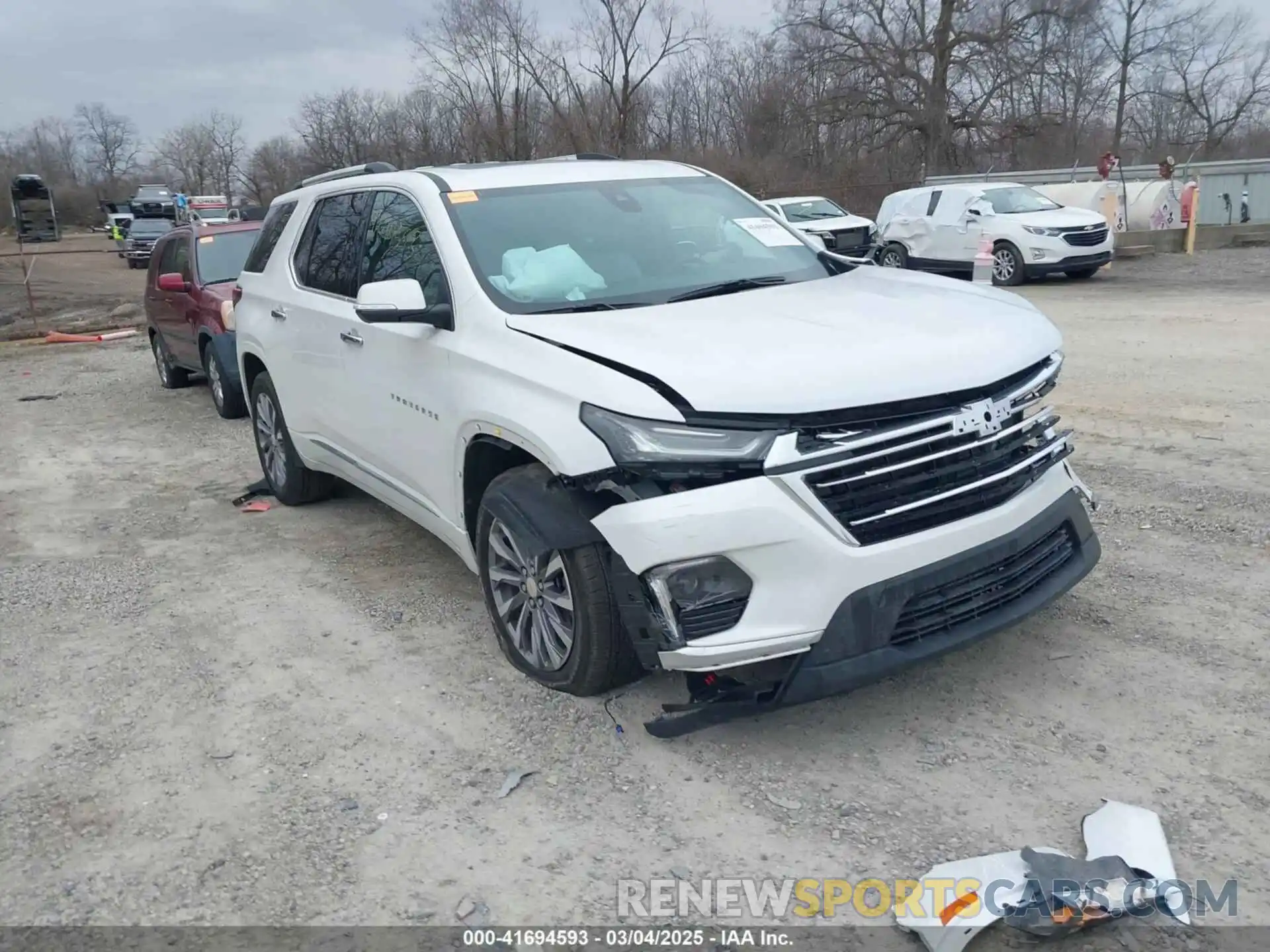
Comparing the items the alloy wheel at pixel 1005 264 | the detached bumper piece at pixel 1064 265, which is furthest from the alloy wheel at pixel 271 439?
the detached bumper piece at pixel 1064 265

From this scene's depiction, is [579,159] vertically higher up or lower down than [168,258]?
higher up

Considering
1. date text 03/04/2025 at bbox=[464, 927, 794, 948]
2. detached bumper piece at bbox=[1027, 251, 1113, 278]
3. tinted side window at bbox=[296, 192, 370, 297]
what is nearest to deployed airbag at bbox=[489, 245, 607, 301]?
tinted side window at bbox=[296, 192, 370, 297]

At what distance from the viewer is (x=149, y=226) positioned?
126 ft

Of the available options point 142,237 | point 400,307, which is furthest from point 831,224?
point 142,237

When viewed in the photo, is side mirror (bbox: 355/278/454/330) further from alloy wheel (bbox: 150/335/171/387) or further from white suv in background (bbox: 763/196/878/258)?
white suv in background (bbox: 763/196/878/258)

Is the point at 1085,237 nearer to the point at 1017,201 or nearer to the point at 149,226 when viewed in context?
the point at 1017,201

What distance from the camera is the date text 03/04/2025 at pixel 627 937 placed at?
2697 mm

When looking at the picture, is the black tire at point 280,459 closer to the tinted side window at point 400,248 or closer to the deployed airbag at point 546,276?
the tinted side window at point 400,248

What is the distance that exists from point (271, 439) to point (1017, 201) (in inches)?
586

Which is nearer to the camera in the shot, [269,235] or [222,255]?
[269,235]

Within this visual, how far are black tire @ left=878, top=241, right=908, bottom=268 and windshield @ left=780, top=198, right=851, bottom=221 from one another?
6.97ft

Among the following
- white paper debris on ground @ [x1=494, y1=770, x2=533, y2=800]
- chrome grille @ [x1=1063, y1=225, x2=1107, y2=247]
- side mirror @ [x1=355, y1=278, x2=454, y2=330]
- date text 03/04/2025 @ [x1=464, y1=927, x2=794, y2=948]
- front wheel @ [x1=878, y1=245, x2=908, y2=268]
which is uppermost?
side mirror @ [x1=355, y1=278, x2=454, y2=330]

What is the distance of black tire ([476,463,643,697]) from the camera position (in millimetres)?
3525

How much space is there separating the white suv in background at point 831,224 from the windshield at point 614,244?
14916 mm
